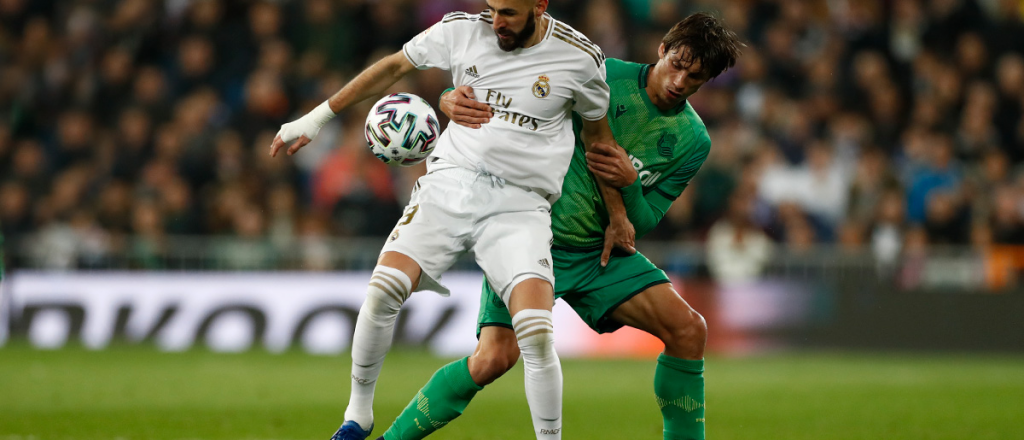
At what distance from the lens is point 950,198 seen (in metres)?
13.8

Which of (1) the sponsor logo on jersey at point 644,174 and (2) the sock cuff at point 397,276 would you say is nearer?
(2) the sock cuff at point 397,276

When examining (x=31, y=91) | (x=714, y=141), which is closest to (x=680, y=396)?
(x=714, y=141)

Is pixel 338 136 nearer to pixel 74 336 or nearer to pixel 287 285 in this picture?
pixel 287 285

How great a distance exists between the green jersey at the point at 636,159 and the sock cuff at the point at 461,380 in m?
0.78

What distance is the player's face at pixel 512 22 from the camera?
534 centimetres

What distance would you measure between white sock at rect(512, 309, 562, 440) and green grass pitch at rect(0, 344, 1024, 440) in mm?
1844

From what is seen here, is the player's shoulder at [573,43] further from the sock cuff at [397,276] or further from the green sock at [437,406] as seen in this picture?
the green sock at [437,406]

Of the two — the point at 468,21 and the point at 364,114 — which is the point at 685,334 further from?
the point at 364,114

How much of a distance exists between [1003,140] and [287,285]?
347 inches

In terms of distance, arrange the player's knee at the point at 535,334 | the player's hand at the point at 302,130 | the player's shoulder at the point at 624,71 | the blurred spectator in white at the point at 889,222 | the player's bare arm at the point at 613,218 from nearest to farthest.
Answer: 1. the player's knee at the point at 535,334
2. the player's hand at the point at 302,130
3. the player's bare arm at the point at 613,218
4. the player's shoulder at the point at 624,71
5. the blurred spectator in white at the point at 889,222

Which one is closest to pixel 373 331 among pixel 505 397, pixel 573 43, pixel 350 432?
pixel 350 432

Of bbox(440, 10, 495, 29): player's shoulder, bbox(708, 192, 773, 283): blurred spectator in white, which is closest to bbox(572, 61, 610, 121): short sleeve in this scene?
bbox(440, 10, 495, 29): player's shoulder

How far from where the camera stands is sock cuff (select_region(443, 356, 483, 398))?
5.78 meters

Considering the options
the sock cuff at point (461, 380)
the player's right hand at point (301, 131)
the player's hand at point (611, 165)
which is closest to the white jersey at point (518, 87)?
the player's hand at point (611, 165)
